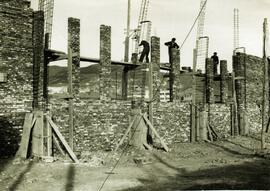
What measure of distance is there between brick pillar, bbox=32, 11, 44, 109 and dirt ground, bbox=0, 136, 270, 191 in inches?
Result: 92.9

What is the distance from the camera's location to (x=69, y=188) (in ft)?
30.2

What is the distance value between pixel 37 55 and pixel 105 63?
289 centimetres

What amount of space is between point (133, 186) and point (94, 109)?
5174 millimetres

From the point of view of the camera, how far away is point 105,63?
1460cm

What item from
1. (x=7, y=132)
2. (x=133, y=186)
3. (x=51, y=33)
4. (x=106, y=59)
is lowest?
(x=133, y=186)

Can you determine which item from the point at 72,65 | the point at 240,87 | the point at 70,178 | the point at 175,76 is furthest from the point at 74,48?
the point at 240,87

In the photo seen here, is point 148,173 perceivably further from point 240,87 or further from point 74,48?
point 240,87

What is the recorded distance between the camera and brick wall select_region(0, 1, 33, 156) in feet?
39.3

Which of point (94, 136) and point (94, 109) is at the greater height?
point (94, 109)

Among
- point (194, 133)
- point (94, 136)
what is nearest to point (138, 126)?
point (94, 136)

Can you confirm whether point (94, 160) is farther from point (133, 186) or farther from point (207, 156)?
point (207, 156)

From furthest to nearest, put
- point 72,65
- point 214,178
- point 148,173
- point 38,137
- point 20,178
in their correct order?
1. point 72,65
2. point 38,137
3. point 148,173
4. point 214,178
5. point 20,178

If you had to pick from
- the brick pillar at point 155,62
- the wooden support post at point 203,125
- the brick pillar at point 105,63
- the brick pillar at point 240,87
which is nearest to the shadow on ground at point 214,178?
the brick pillar at point 105,63

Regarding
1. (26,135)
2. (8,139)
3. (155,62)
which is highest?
(155,62)
